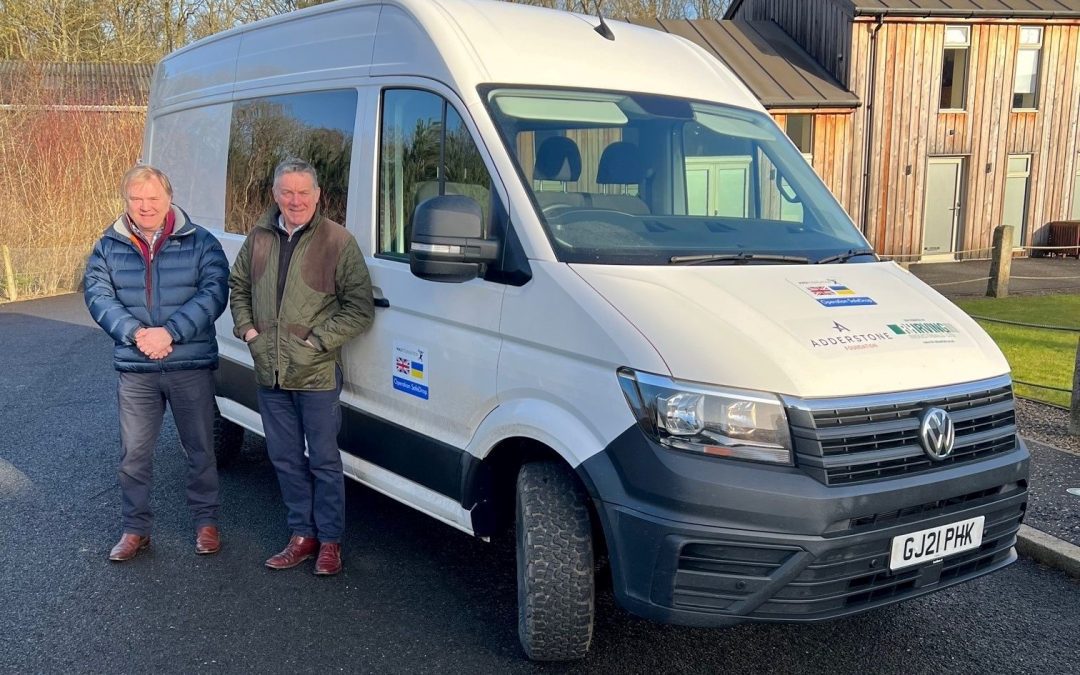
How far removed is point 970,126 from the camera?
22.2 metres

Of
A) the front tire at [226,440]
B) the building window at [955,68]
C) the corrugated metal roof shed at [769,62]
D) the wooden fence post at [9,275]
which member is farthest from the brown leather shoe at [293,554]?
the building window at [955,68]

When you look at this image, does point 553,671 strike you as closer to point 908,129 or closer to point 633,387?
point 633,387

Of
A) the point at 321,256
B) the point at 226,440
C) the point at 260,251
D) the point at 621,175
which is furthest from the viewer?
the point at 226,440

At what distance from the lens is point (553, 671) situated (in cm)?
350

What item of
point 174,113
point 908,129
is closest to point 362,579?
point 174,113

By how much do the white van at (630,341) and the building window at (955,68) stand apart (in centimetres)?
1995

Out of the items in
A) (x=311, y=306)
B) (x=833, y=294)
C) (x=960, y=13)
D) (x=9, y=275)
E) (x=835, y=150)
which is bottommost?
(x=9, y=275)

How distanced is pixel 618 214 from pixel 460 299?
2.40 ft

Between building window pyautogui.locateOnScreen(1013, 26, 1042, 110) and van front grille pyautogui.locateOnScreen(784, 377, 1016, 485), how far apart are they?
22.8 m

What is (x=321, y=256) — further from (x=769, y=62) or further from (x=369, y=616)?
(x=769, y=62)

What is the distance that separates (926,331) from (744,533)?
1081mm

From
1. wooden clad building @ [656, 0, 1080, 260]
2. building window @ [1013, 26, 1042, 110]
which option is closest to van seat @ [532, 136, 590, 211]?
wooden clad building @ [656, 0, 1080, 260]

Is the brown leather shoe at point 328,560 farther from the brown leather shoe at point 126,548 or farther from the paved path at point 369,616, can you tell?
the brown leather shoe at point 126,548

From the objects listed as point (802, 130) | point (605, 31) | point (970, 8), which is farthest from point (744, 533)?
point (970, 8)
